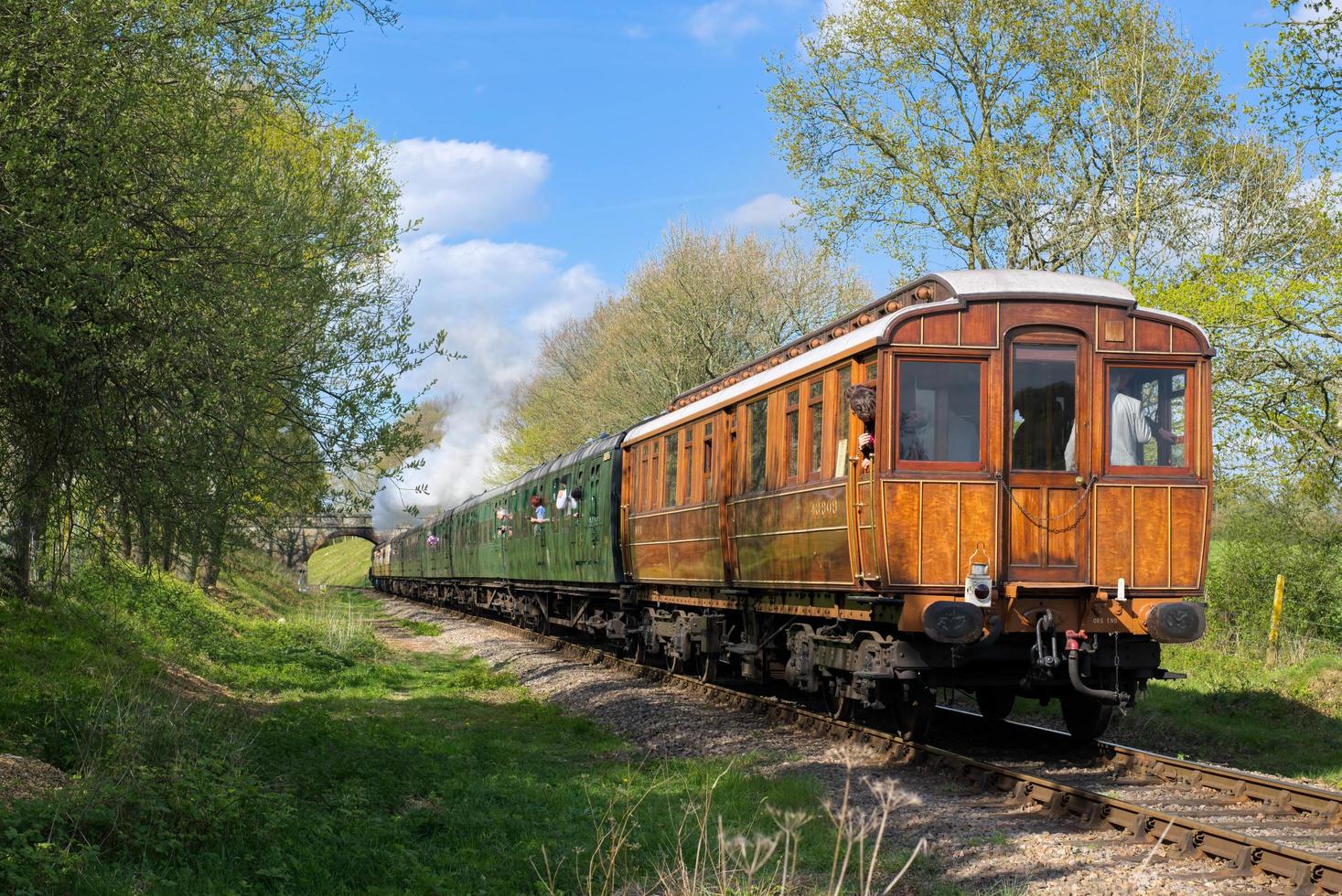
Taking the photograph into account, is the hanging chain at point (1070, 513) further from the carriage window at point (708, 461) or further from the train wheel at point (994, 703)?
the carriage window at point (708, 461)

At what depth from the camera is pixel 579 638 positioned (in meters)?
25.9

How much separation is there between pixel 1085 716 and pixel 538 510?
50.8ft

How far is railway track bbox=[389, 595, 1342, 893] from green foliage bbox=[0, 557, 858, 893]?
1.49 m

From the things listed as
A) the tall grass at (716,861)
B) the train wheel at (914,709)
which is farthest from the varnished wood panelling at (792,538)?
the tall grass at (716,861)

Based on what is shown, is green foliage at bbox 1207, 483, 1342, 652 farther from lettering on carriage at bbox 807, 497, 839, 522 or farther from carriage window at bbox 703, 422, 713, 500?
lettering on carriage at bbox 807, 497, 839, 522

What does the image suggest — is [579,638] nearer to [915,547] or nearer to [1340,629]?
[1340,629]

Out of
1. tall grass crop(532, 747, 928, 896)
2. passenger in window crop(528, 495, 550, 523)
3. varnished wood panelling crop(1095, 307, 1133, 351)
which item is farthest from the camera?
passenger in window crop(528, 495, 550, 523)

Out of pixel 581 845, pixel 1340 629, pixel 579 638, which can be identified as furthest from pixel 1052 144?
pixel 581 845

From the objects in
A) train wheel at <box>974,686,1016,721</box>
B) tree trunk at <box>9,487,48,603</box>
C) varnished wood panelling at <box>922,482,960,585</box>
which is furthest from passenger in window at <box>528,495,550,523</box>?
varnished wood panelling at <box>922,482,960,585</box>

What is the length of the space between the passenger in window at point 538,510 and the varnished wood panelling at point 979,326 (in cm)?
1524

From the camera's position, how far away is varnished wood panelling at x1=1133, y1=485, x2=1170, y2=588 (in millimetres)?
10148

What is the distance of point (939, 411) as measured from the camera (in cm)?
1012

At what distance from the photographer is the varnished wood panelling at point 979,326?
33.4 feet

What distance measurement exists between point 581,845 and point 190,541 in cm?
403
